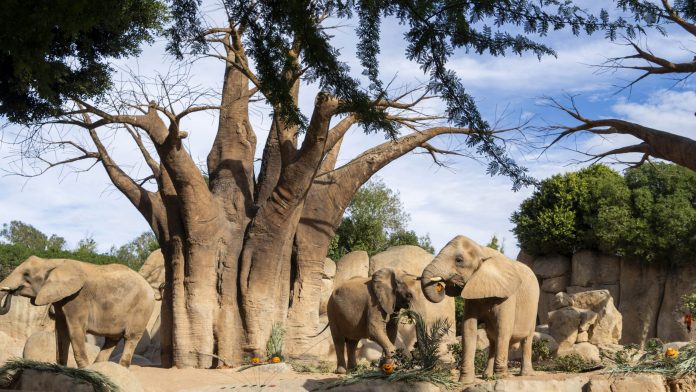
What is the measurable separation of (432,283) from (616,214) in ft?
47.7

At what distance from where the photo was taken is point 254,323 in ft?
49.6

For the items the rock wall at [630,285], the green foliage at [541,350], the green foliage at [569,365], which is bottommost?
the green foliage at [569,365]

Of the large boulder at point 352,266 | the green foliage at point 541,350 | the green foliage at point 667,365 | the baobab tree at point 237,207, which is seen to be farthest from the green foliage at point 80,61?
the large boulder at point 352,266

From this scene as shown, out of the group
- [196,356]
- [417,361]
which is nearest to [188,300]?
[196,356]

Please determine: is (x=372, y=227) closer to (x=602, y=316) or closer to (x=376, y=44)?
(x=602, y=316)

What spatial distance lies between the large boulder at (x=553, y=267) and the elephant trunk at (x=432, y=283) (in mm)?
15396

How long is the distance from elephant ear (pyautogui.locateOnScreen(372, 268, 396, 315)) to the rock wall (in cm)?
1100

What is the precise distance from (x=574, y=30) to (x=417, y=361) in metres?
4.49

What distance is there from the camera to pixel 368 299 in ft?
41.2

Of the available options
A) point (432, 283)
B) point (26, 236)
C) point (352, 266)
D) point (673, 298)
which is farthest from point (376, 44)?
point (26, 236)

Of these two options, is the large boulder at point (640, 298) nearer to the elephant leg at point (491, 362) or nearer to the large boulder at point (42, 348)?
the elephant leg at point (491, 362)

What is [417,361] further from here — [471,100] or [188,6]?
[188,6]

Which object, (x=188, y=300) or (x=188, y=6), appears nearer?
(x=188, y=6)

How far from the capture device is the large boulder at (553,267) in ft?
80.5
